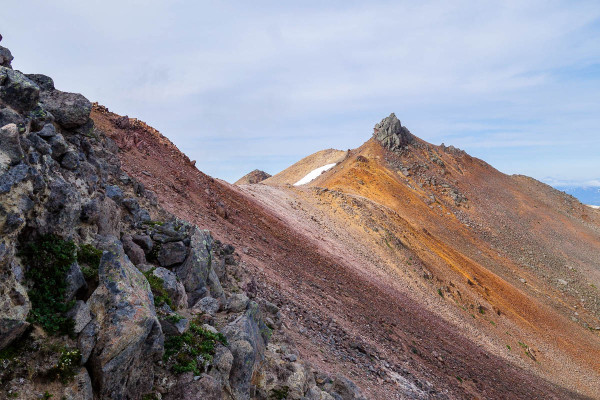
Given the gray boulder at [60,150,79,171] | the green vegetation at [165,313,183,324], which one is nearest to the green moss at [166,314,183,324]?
the green vegetation at [165,313,183,324]

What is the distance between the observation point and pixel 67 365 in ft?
21.4

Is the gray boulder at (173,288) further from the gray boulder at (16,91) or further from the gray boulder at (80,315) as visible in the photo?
the gray boulder at (16,91)

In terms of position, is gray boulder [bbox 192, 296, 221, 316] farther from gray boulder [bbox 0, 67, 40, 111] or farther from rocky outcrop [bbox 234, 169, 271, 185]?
rocky outcrop [bbox 234, 169, 271, 185]

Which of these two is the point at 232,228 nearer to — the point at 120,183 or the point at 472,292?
the point at 120,183

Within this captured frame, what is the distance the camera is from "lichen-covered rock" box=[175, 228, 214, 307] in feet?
37.1

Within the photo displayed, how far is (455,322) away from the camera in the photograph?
104 feet

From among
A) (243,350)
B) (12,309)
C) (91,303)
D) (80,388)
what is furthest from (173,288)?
(12,309)

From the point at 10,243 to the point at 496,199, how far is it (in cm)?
7366

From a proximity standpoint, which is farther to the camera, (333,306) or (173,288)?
(333,306)

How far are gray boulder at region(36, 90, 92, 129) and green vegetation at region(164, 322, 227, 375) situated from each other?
25.9 feet

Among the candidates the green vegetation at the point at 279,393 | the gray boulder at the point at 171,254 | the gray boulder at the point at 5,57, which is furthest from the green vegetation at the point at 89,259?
the gray boulder at the point at 5,57

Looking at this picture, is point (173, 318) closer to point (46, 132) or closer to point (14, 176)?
point (14, 176)

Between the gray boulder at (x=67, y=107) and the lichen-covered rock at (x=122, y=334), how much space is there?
20.3 ft

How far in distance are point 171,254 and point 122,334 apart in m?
4.54
